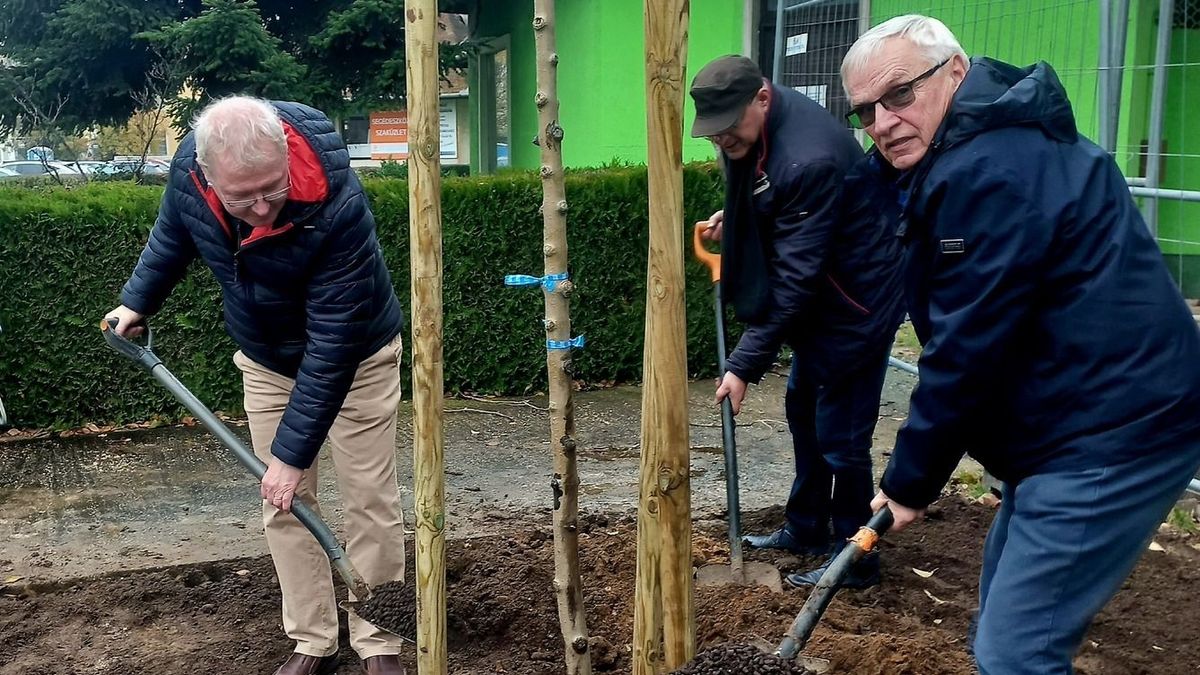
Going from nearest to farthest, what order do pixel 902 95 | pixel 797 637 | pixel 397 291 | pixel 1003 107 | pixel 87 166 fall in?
pixel 1003 107
pixel 902 95
pixel 797 637
pixel 397 291
pixel 87 166

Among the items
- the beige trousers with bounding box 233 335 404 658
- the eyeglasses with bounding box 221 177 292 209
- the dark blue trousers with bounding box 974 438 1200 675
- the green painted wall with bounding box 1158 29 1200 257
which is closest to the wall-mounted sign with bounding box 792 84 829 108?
the green painted wall with bounding box 1158 29 1200 257

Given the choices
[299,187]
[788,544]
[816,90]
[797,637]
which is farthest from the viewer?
[816,90]

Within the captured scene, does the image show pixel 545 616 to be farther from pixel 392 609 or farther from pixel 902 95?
pixel 902 95

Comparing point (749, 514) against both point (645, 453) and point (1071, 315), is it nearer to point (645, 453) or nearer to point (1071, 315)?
point (645, 453)

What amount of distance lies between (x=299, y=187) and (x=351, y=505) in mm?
989

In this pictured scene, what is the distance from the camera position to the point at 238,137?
2.63 metres

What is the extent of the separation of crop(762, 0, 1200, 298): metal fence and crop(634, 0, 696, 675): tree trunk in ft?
8.93

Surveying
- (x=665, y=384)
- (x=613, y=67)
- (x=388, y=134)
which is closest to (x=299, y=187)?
(x=665, y=384)

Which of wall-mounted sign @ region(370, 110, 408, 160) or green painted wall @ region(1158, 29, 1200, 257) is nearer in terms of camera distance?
green painted wall @ region(1158, 29, 1200, 257)

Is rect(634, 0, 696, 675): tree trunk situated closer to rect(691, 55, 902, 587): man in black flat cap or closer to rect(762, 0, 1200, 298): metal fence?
rect(691, 55, 902, 587): man in black flat cap

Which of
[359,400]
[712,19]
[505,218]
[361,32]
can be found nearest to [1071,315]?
[359,400]

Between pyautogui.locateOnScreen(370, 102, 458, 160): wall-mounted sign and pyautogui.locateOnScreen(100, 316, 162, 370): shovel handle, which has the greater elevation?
pyautogui.locateOnScreen(370, 102, 458, 160): wall-mounted sign

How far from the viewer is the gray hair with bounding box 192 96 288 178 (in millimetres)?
2629

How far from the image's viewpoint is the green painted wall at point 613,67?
9664mm
